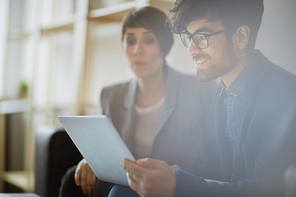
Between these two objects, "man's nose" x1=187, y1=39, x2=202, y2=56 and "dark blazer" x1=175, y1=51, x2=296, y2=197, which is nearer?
"dark blazer" x1=175, y1=51, x2=296, y2=197

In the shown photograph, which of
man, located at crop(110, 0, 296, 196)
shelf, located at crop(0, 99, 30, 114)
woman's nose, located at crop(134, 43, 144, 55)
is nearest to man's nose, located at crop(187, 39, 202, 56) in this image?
man, located at crop(110, 0, 296, 196)

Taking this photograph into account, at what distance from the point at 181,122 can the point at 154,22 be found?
382 mm

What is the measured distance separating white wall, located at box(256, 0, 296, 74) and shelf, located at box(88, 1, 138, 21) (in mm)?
848

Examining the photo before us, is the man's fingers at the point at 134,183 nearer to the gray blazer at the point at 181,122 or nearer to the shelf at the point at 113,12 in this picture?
the gray blazer at the point at 181,122

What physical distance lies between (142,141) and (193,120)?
237 millimetres

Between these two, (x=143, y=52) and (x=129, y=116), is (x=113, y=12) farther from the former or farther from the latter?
(x=129, y=116)

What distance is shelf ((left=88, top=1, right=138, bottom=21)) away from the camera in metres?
1.43

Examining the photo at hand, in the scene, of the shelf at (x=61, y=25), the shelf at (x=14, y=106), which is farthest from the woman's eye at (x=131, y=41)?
the shelf at (x=14, y=106)

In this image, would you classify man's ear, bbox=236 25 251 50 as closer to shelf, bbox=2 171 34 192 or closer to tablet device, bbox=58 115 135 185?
tablet device, bbox=58 115 135 185

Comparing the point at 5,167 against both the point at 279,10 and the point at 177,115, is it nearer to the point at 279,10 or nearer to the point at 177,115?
the point at 177,115

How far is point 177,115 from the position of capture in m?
0.96

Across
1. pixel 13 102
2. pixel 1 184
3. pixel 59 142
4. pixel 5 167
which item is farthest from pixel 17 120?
pixel 59 142

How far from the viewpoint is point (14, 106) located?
213 cm

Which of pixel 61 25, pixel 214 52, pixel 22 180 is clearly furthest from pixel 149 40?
pixel 22 180
